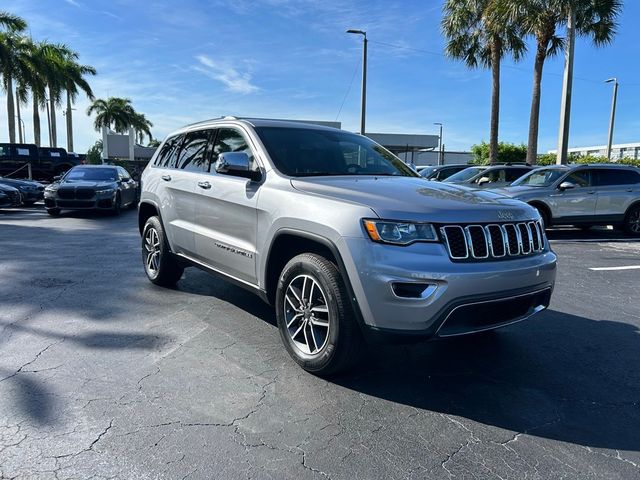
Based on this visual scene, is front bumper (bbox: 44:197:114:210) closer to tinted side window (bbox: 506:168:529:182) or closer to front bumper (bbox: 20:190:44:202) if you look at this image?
front bumper (bbox: 20:190:44:202)

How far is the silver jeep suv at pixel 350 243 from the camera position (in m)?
3.04

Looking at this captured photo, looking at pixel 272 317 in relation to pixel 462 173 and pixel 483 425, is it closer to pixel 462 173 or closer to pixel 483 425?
pixel 483 425

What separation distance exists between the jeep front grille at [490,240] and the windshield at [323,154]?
55.3 inches

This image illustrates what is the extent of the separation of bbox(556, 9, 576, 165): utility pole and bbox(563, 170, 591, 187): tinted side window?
217 inches

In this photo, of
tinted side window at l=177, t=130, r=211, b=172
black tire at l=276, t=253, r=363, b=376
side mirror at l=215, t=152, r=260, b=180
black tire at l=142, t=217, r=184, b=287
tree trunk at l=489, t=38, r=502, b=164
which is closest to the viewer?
black tire at l=276, t=253, r=363, b=376

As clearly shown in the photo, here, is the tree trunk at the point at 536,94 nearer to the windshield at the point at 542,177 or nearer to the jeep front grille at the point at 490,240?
the windshield at the point at 542,177

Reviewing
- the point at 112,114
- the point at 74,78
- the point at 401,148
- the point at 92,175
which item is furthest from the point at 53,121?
the point at 92,175

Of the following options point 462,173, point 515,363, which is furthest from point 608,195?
point 515,363

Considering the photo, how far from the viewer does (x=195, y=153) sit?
528cm

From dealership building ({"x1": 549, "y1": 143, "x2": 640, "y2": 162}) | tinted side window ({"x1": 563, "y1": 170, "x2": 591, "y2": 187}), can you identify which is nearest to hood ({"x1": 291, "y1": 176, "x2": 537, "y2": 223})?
tinted side window ({"x1": 563, "y1": 170, "x2": 591, "y2": 187})

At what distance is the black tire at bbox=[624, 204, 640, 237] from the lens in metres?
11.6

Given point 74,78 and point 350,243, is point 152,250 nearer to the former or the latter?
point 350,243

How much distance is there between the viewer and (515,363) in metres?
3.87

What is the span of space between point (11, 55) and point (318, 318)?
39.0 m
